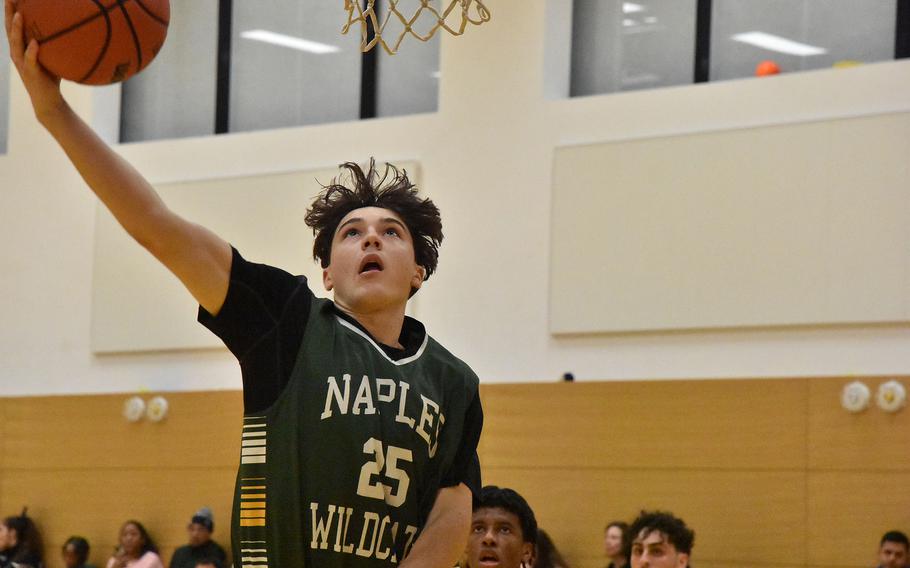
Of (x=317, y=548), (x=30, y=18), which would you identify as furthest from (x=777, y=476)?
(x=30, y=18)

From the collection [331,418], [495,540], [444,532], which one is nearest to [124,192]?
[331,418]

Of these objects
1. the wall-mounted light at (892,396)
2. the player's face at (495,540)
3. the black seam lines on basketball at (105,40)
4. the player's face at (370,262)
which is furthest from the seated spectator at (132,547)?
the black seam lines on basketball at (105,40)

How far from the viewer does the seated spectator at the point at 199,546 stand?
1152cm

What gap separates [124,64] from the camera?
9.93 ft

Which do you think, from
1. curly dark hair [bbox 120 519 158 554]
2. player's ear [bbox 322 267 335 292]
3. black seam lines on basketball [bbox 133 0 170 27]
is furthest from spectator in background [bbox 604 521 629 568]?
black seam lines on basketball [bbox 133 0 170 27]

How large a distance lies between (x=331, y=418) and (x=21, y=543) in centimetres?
1053

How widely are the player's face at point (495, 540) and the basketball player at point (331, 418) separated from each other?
1.86 m

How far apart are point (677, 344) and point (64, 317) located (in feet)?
19.7

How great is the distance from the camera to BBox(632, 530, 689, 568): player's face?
6656 millimetres

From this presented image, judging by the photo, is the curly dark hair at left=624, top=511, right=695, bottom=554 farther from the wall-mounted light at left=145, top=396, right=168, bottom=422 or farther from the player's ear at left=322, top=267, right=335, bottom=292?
the wall-mounted light at left=145, top=396, right=168, bottom=422

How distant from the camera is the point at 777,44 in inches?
410

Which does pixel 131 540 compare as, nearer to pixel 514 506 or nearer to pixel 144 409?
pixel 144 409

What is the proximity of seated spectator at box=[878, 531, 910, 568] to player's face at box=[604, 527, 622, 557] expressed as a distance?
1801 mm

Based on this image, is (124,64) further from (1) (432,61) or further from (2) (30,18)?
(1) (432,61)
